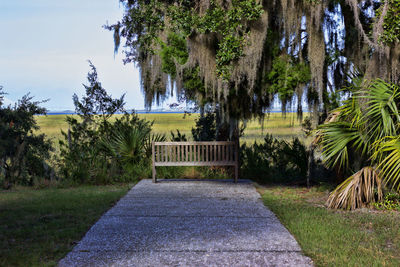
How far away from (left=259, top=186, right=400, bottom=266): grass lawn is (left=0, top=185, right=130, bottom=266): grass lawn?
258 cm

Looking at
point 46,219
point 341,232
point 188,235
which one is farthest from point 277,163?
point 46,219

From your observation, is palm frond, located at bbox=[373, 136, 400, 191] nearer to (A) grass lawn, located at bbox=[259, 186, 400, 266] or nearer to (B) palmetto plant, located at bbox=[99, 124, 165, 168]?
(A) grass lawn, located at bbox=[259, 186, 400, 266]

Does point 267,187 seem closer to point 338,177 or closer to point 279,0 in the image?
point 338,177

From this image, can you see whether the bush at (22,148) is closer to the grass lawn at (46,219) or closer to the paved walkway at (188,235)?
the grass lawn at (46,219)

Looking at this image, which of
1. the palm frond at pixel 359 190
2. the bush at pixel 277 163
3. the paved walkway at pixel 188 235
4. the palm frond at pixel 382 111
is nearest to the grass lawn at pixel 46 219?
the paved walkway at pixel 188 235

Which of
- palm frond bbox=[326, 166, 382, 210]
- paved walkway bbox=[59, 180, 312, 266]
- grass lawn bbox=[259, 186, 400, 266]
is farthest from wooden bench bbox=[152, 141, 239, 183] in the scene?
palm frond bbox=[326, 166, 382, 210]

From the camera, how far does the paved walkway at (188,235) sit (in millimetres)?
3859

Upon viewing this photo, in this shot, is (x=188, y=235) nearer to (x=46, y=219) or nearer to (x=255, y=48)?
(x=46, y=219)

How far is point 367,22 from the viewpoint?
832cm

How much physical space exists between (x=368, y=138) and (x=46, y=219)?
16.5 feet

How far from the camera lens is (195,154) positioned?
905 cm

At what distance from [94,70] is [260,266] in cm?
843

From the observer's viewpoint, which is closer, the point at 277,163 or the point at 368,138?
the point at 368,138

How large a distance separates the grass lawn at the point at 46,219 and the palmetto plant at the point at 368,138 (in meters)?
3.75
